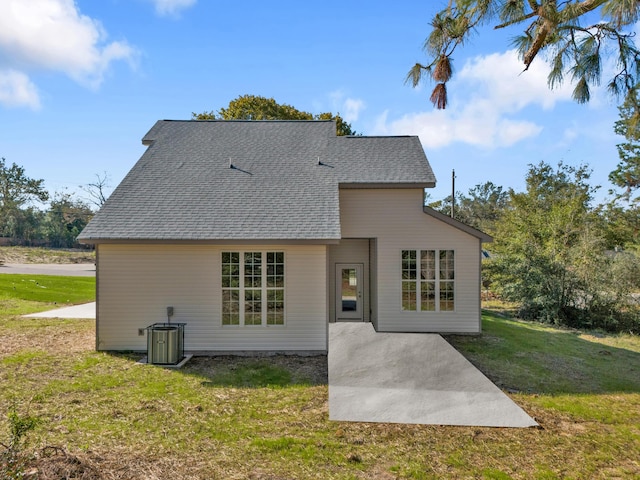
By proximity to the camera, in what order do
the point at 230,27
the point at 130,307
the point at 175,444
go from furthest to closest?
the point at 230,27, the point at 130,307, the point at 175,444

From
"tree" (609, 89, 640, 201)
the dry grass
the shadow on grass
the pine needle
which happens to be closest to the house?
the shadow on grass

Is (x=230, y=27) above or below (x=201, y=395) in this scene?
above

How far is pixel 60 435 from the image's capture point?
16.6ft

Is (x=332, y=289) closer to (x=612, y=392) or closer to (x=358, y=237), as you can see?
(x=358, y=237)

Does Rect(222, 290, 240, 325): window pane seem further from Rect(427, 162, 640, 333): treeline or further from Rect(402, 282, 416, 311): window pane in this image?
Rect(427, 162, 640, 333): treeline

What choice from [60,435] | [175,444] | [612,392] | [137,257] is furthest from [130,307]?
[612,392]

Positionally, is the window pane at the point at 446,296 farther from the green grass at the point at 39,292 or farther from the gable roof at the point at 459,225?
the green grass at the point at 39,292

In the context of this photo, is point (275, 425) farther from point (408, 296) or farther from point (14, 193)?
point (14, 193)

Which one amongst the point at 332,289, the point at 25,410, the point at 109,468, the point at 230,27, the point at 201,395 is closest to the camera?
the point at 109,468

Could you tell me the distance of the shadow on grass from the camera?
24.5 feet

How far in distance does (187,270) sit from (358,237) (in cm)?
503

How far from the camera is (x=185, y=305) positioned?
9.38m

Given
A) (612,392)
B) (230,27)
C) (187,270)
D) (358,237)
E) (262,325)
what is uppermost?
(230,27)

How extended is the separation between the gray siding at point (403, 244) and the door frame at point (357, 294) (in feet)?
3.18
